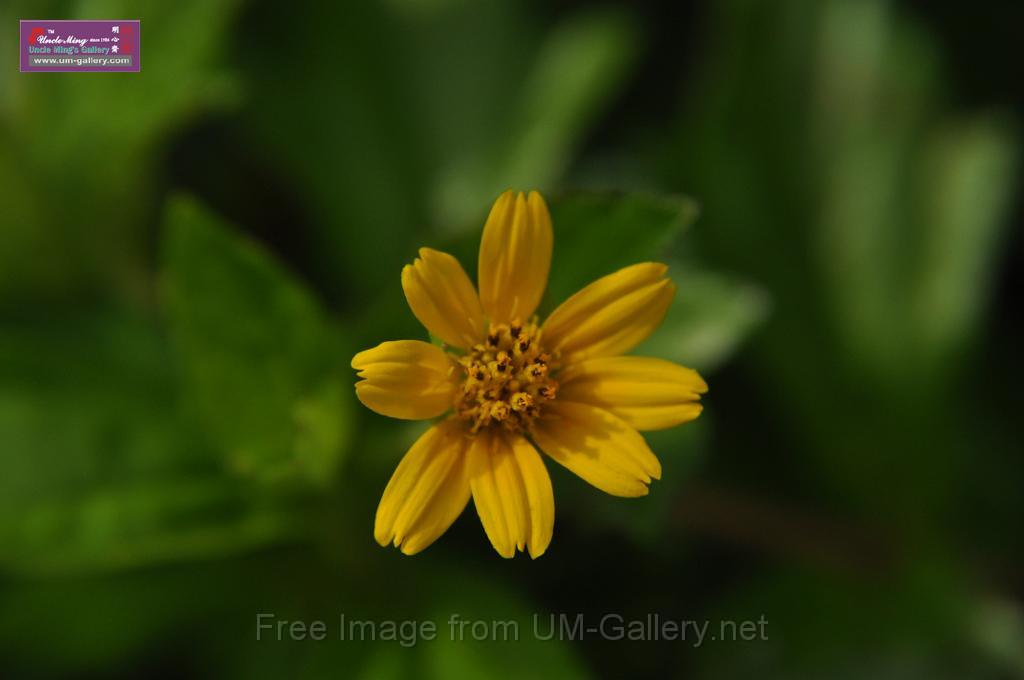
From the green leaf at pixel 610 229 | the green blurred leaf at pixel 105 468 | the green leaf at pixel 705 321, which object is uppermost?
the green leaf at pixel 610 229

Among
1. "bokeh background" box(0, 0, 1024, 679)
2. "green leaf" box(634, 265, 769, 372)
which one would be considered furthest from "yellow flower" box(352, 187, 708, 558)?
"green leaf" box(634, 265, 769, 372)

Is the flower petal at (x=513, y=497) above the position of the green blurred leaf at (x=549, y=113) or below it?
below

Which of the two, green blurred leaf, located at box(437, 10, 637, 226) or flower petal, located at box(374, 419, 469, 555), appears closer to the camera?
flower petal, located at box(374, 419, 469, 555)

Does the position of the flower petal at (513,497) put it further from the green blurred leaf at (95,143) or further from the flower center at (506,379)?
the green blurred leaf at (95,143)

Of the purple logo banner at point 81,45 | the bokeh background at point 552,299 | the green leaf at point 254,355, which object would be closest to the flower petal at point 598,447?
the bokeh background at point 552,299

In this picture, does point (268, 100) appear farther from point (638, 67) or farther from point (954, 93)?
point (954, 93)

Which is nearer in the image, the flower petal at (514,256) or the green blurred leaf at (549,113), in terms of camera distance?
the flower petal at (514,256)

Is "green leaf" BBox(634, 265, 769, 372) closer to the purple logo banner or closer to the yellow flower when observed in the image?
the yellow flower

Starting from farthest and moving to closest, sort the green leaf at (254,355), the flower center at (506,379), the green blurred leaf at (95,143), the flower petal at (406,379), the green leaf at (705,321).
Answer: the green blurred leaf at (95,143)
the green leaf at (705,321)
the green leaf at (254,355)
the flower center at (506,379)
the flower petal at (406,379)
